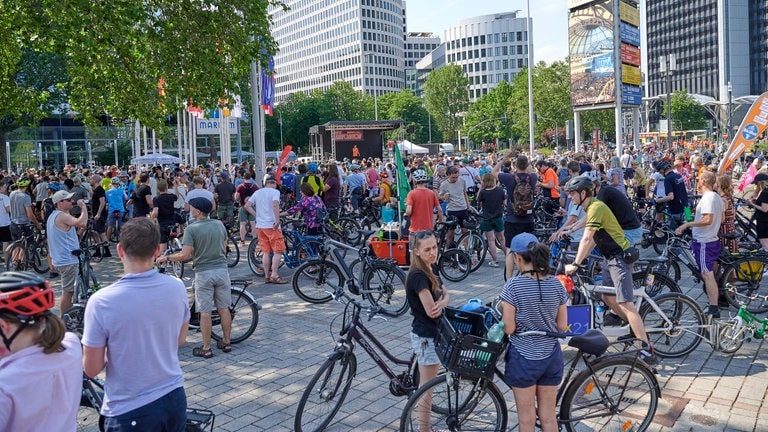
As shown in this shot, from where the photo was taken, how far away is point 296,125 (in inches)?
3900

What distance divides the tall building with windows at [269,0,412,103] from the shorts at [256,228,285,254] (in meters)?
141

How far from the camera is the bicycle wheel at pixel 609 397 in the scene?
479 cm

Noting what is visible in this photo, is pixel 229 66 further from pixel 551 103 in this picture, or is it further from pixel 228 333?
pixel 551 103

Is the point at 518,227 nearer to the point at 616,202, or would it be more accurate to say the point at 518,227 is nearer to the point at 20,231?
the point at 616,202

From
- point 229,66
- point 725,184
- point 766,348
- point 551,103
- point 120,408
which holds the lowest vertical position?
point 766,348

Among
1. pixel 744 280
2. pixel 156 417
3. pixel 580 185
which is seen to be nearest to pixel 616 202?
pixel 580 185

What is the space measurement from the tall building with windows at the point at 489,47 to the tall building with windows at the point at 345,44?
15.4 meters

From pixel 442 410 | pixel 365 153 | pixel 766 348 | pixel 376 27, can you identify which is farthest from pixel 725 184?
pixel 376 27

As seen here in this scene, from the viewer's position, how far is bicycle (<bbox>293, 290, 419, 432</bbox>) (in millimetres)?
5121

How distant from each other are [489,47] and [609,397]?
501 feet

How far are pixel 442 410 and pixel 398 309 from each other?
4.73 meters

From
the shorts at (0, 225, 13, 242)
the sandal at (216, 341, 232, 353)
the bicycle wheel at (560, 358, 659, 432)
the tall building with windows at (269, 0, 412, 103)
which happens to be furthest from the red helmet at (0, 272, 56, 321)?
the tall building with windows at (269, 0, 412, 103)

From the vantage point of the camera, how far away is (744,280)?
830 cm

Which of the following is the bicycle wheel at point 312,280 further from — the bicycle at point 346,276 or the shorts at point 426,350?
the shorts at point 426,350
